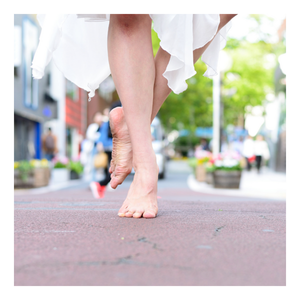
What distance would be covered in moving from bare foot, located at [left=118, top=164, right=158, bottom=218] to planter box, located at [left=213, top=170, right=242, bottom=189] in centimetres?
746

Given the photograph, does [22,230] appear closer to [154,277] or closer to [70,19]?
[154,277]

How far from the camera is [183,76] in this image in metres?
2.10

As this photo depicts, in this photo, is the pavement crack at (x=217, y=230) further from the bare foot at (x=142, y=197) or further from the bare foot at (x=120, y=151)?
the bare foot at (x=120, y=151)

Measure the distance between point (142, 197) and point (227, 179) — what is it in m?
7.61

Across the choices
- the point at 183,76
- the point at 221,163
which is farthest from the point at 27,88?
the point at 183,76

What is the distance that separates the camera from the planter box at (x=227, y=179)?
9.33 meters

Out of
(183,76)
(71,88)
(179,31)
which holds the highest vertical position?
(71,88)

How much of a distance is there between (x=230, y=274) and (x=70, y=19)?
195 cm

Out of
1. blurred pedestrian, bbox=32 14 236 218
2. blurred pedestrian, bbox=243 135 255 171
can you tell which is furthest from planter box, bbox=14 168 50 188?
blurred pedestrian, bbox=243 135 255 171

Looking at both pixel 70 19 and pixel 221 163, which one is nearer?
pixel 70 19

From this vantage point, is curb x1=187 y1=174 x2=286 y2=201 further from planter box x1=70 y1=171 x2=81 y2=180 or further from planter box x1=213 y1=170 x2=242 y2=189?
planter box x1=70 y1=171 x2=81 y2=180

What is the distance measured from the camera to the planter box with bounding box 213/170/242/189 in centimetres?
933

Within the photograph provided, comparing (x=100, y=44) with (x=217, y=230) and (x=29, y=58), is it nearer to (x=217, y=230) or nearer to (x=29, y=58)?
(x=217, y=230)

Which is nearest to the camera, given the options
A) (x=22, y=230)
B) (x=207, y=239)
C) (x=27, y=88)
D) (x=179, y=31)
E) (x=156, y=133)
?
(x=207, y=239)
